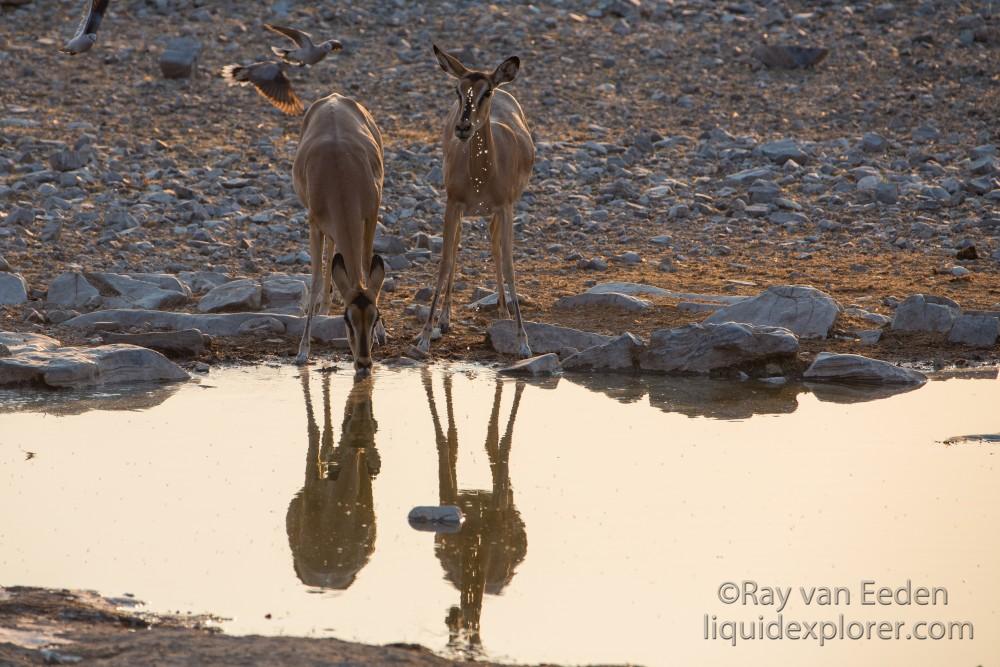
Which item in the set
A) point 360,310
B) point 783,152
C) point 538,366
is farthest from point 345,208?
point 783,152

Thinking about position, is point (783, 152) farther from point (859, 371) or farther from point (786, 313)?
point (859, 371)

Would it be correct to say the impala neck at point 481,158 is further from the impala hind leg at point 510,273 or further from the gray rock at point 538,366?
the gray rock at point 538,366

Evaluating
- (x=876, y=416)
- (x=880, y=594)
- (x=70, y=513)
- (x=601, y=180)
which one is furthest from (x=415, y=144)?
(x=880, y=594)

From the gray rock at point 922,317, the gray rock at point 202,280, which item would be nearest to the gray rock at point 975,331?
the gray rock at point 922,317

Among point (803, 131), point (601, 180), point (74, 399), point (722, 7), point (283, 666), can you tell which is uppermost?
point (722, 7)

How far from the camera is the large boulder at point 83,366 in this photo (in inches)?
412

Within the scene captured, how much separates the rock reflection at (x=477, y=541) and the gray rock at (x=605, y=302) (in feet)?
12.3

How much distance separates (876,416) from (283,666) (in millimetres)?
5815

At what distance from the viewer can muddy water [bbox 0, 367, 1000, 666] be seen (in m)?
6.36

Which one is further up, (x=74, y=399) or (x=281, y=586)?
(x=74, y=399)

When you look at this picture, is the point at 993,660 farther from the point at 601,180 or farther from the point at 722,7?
the point at 722,7

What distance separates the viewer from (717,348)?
37.1 ft

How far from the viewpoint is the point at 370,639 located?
237 inches

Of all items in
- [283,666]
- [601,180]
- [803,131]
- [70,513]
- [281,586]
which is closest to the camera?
[283,666]
